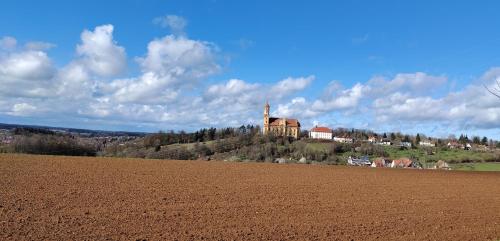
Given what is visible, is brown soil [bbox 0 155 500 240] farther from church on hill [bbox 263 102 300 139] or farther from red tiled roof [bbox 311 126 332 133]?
red tiled roof [bbox 311 126 332 133]

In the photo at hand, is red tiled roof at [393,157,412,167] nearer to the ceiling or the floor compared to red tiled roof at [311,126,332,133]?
nearer to the floor

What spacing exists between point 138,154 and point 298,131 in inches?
3502

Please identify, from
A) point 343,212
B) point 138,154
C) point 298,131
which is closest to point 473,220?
point 343,212

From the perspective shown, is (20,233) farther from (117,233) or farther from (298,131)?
(298,131)

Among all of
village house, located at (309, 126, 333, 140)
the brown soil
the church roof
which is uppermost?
the church roof

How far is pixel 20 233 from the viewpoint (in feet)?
41.0

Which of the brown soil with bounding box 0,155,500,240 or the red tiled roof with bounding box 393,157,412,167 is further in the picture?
the red tiled roof with bounding box 393,157,412,167

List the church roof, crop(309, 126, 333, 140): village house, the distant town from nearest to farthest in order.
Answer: the distant town < the church roof < crop(309, 126, 333, 140): village house

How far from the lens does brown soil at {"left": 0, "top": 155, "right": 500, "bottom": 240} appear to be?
1387cm

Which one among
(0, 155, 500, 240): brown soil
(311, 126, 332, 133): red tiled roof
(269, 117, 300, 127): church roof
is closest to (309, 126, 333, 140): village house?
(311, 126, 332, 133): red tiled roof

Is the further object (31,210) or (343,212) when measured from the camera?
(343,212)

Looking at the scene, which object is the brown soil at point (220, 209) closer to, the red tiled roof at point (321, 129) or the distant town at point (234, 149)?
the distant town at point (234, 149)

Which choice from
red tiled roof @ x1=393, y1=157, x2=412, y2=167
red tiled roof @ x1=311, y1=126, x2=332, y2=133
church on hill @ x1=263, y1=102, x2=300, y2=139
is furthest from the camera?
red tiled roof @ x1=311, y1=126, x2=332, y2=133

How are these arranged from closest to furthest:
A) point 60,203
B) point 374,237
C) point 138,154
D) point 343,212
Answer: point 374,237 < point 60,203 < point 343,212 < point 138,154
